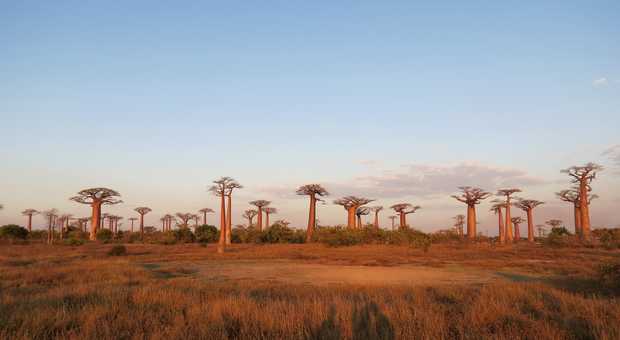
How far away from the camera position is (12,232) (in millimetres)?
50312

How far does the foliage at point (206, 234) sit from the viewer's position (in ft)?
179

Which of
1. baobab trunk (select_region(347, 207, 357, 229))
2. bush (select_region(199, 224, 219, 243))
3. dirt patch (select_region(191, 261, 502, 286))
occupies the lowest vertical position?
bush (select_region(199, 224, 219, 243))

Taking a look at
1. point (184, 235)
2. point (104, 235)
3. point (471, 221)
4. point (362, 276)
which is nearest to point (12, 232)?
point (104, 235)

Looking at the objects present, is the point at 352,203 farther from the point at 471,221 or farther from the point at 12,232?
the point at 12,232


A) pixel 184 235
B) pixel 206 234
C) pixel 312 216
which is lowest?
pixel 206 234

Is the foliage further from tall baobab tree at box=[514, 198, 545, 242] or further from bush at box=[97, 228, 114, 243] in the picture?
tall baobab tree at box=[514, 198, 545, 242]

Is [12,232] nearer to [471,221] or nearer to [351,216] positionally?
[351,216]

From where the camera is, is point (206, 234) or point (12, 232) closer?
point (12, 232)

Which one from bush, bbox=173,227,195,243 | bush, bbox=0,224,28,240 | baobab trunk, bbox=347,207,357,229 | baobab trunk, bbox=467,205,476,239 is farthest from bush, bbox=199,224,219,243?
baobab trunk, bbox=467,205,476,239

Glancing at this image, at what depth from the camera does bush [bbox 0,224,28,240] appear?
1912 inches

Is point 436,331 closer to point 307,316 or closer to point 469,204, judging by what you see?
point 307,316

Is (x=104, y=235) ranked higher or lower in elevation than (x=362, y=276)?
lower

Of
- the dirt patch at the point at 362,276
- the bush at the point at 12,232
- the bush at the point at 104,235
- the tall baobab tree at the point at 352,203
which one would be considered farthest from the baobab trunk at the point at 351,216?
the bush at the point at 12,232

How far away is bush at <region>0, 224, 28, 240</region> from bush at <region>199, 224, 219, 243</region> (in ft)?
73.5
